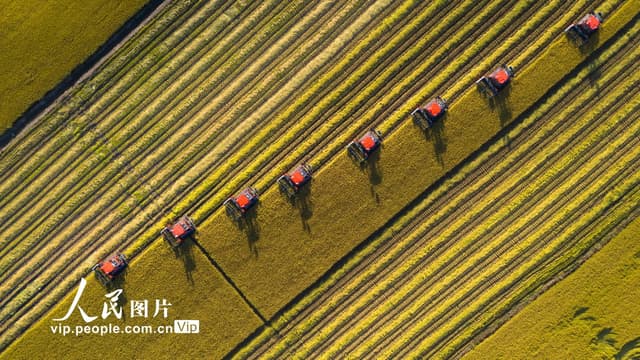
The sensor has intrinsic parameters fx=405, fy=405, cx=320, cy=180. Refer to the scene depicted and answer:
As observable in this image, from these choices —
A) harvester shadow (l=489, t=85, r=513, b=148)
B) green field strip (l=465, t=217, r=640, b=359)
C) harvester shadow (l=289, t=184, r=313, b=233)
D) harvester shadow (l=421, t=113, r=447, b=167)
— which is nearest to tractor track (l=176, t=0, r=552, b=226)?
harvester shadow (l=289, t=184, r=313, b=233)

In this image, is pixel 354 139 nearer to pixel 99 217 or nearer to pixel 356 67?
pixel 356 67

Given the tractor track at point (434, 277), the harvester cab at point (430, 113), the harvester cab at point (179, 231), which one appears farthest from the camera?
the tractor track at point (434, 277)

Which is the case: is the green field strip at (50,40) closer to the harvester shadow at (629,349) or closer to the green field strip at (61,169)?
the green field strip at (61,169)

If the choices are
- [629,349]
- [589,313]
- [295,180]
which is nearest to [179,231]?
[295,180]

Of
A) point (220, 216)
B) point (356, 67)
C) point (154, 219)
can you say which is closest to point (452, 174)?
point (356, 67)

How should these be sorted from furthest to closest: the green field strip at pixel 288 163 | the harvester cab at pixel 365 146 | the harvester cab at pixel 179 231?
1. the green field strip at pixel 288 163
2. the harvester cab at pixel 179 231
3. the harvester cab at pixel 365 146

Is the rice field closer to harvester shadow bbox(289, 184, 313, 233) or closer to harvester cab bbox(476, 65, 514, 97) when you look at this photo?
harvester shadow bbox(289, 184, 313, 233)

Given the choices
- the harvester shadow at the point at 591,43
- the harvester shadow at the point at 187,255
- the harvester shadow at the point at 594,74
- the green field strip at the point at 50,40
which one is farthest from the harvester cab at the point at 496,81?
the green field strip at the point at 50,40
